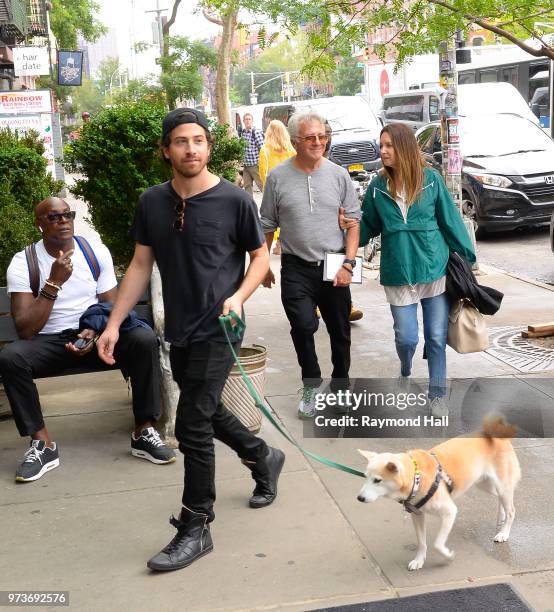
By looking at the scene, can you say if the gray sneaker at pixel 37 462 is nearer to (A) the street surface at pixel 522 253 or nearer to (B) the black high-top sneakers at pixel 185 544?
(B) the black high-top sneakers at pixel 185 544

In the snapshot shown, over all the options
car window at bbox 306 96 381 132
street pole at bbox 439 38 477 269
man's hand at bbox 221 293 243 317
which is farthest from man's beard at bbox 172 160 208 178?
car window at bbox 306 96 381 132

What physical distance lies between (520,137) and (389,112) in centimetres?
1235

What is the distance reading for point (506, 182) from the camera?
13.5 meters

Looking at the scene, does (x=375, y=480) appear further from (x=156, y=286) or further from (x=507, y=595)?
(x=156, y=286)

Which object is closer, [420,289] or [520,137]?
[420,289]

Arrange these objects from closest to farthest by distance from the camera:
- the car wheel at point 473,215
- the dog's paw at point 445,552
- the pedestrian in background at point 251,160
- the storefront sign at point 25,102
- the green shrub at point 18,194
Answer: the dog's paw at point 445,552
the green shrub at point 18,194
the car wheel at point 473,215
the pedestrian in background at point 251,160
the storefront sign at point 25,102

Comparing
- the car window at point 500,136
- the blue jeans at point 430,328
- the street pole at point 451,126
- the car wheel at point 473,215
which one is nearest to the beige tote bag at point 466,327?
the blue jeans at point 430,328

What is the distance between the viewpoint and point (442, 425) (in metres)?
5.41

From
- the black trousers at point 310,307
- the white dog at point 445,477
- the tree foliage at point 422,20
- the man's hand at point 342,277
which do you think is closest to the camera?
the white dog at point 445,477

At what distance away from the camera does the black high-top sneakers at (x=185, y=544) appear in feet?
12.3

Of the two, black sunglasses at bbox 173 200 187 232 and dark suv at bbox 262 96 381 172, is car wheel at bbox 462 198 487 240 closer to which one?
dark suv at bbox 262 96 381 172

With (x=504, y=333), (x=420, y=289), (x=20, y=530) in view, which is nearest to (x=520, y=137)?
(x=504, y=333)

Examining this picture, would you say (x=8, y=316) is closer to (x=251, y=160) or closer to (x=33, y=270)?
(x=33, y=270)

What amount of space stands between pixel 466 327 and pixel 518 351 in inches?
70.8
